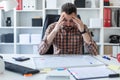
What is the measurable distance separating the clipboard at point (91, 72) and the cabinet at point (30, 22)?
2510mm

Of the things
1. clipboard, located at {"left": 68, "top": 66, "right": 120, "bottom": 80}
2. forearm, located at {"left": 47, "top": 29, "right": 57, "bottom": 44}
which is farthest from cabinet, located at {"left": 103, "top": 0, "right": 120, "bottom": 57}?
clipboard, located at {"left": 68, "top": 66, "right": 120, "bottom": 80}

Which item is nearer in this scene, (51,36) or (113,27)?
(51,36)

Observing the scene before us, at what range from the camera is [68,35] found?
243 cm

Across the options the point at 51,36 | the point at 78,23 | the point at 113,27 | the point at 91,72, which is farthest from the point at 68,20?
the point at 113,27

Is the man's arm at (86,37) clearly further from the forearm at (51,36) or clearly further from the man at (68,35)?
the forearm at (51,36)

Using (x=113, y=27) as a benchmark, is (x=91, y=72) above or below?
below

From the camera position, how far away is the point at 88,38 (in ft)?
7.62

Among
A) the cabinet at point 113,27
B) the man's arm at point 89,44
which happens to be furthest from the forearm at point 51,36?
the cabinet at point 113,27

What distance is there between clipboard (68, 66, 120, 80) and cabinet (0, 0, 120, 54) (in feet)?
8.24

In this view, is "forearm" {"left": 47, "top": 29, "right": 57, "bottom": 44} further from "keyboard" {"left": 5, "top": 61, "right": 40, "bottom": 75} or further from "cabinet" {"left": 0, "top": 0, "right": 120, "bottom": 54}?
"cabinet" {"left": 0, "top": 0, "right": 120, "bottom": 54}

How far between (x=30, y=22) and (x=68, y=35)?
2027mm

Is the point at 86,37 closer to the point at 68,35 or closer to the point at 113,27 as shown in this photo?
the point at 68,35

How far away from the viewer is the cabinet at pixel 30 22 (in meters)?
4.05

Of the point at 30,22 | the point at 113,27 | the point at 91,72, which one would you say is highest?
the point at 30,22
